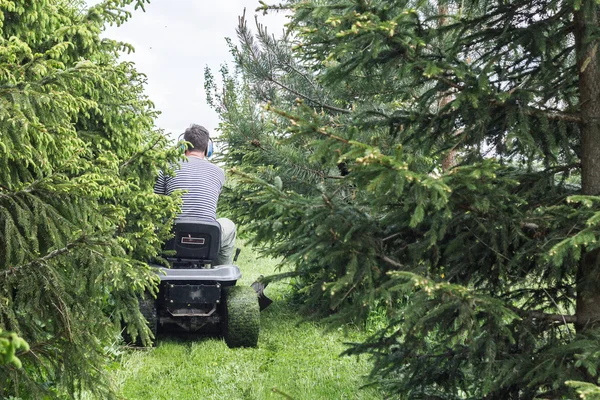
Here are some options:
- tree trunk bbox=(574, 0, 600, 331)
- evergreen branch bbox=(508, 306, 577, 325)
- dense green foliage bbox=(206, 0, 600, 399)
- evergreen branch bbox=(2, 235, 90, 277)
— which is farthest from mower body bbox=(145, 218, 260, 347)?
tree trunk bbox=(574, 0, 600, 331)

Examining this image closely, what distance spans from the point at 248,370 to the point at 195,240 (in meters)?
1.26

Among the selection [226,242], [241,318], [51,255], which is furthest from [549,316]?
[226,242]

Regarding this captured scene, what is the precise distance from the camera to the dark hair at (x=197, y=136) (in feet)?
20.6

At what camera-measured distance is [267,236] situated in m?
3.02

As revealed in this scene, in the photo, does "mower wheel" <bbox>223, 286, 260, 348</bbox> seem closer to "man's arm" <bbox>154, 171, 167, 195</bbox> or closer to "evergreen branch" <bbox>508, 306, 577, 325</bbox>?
"man's arm" <bbox>154, 171, 167, 195</bbox>

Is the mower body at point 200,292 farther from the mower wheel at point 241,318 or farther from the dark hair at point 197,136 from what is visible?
the dark hair at point 197,136

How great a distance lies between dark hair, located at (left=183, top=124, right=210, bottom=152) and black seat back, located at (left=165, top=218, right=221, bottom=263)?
863 mm

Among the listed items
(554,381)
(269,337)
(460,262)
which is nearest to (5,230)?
(460,262)

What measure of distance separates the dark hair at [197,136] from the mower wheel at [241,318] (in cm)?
142

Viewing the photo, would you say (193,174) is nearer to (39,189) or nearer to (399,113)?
(39,189)

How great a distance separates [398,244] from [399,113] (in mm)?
639

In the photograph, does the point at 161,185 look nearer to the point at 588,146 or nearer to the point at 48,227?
the point at 48,227

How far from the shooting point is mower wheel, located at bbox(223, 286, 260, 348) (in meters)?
5.82

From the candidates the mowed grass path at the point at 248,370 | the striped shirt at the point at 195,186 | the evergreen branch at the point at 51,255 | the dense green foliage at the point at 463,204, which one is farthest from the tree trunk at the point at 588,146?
the striped shirt at the point at 195,186
